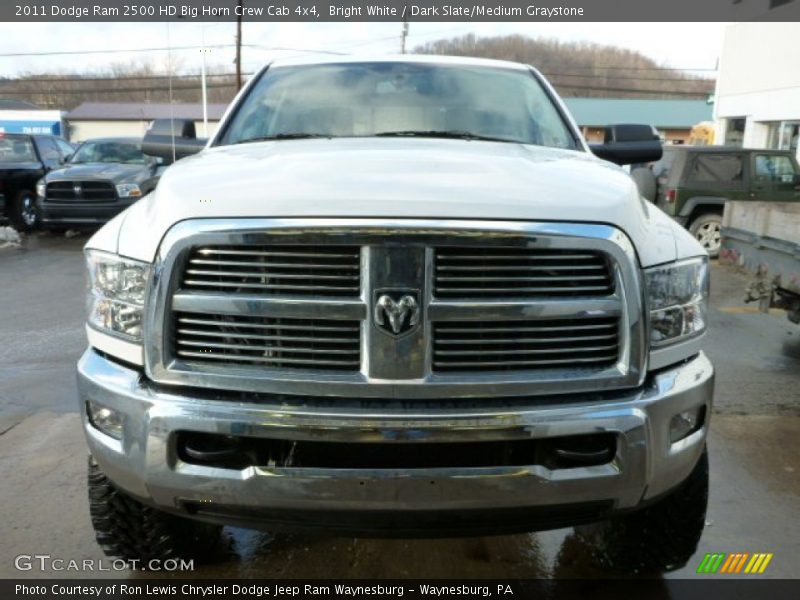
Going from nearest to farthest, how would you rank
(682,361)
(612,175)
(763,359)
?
(682,361) < (612,175) < (763,359)

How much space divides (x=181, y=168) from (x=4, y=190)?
40.6ft

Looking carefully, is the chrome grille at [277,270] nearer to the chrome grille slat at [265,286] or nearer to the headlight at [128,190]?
the chrome grille slat at [265,286]

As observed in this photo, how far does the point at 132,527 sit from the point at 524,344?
1.54 metres

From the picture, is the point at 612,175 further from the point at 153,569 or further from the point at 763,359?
the point at 763,359

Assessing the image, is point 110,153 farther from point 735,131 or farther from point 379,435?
point 735,131

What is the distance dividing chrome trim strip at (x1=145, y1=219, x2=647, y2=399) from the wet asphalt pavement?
3.56 feet

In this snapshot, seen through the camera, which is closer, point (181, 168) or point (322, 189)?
point (322, 189)

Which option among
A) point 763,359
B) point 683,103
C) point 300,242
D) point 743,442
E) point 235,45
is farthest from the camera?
point 683,103

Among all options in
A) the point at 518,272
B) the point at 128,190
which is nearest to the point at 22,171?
the point at 128,190

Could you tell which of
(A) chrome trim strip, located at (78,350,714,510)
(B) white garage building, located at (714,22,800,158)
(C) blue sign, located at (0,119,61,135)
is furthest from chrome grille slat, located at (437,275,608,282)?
(C) blue sign, located at (0,119,61,135)

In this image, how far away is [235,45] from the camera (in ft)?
112

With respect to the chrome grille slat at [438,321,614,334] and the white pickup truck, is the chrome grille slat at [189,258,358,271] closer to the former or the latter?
the white pickup truck

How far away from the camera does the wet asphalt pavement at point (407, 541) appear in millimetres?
2723

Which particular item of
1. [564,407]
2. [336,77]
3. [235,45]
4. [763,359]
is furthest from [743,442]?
[235,45]
